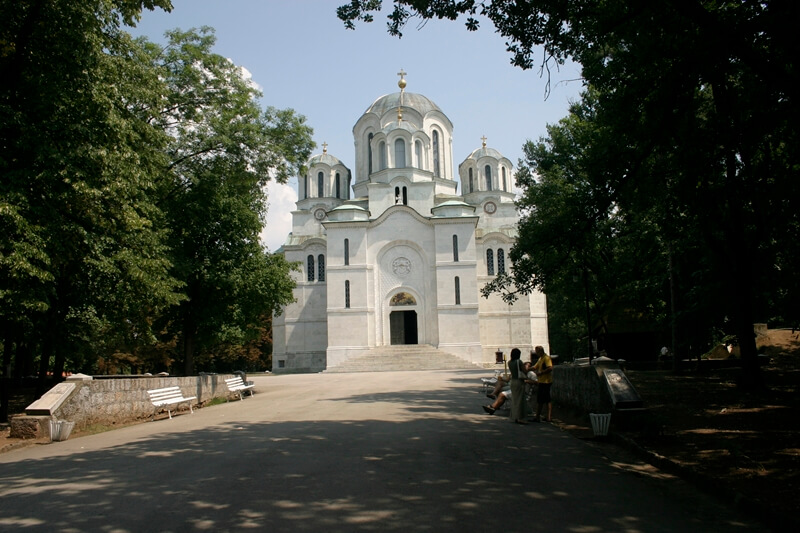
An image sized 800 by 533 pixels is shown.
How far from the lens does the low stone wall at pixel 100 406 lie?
34.2 feet

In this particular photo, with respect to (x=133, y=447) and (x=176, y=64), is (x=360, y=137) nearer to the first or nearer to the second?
(x=176, y=64)

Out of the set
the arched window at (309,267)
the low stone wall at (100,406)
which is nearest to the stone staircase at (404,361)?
the arched window at (309,267)

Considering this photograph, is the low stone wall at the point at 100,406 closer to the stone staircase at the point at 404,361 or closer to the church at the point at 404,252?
the stone staircase at the point at 404,361

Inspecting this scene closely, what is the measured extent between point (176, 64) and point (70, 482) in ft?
46.9

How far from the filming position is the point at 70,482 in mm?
6609

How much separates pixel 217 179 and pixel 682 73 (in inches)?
537

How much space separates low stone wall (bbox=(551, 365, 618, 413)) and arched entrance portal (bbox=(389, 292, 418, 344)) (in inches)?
1120

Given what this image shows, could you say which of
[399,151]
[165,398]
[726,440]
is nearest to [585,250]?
[726,440]

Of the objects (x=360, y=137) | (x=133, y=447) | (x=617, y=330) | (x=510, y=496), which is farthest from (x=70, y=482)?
(x=360, y=137)

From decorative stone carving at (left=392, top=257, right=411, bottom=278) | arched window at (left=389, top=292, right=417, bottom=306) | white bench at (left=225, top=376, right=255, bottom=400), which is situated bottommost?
white bench at (left=225, top=376, right=255, bottom=400)

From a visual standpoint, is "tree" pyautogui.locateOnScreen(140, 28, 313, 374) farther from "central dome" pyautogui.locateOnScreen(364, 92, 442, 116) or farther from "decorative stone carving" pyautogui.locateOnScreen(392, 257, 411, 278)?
"central dome" pyautogui.locateOnScreen(364, 92, 442, 116)

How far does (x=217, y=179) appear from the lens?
18.5 metres

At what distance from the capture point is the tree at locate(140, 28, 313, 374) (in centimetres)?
1800

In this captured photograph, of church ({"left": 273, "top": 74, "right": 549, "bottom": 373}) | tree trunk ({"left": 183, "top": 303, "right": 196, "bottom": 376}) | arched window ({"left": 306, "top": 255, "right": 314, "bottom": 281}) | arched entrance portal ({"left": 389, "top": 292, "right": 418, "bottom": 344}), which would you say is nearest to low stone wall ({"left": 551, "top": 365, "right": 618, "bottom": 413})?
tree trunk ({"left": 183, "top": 303, "right": 196, "bottom": 376})
